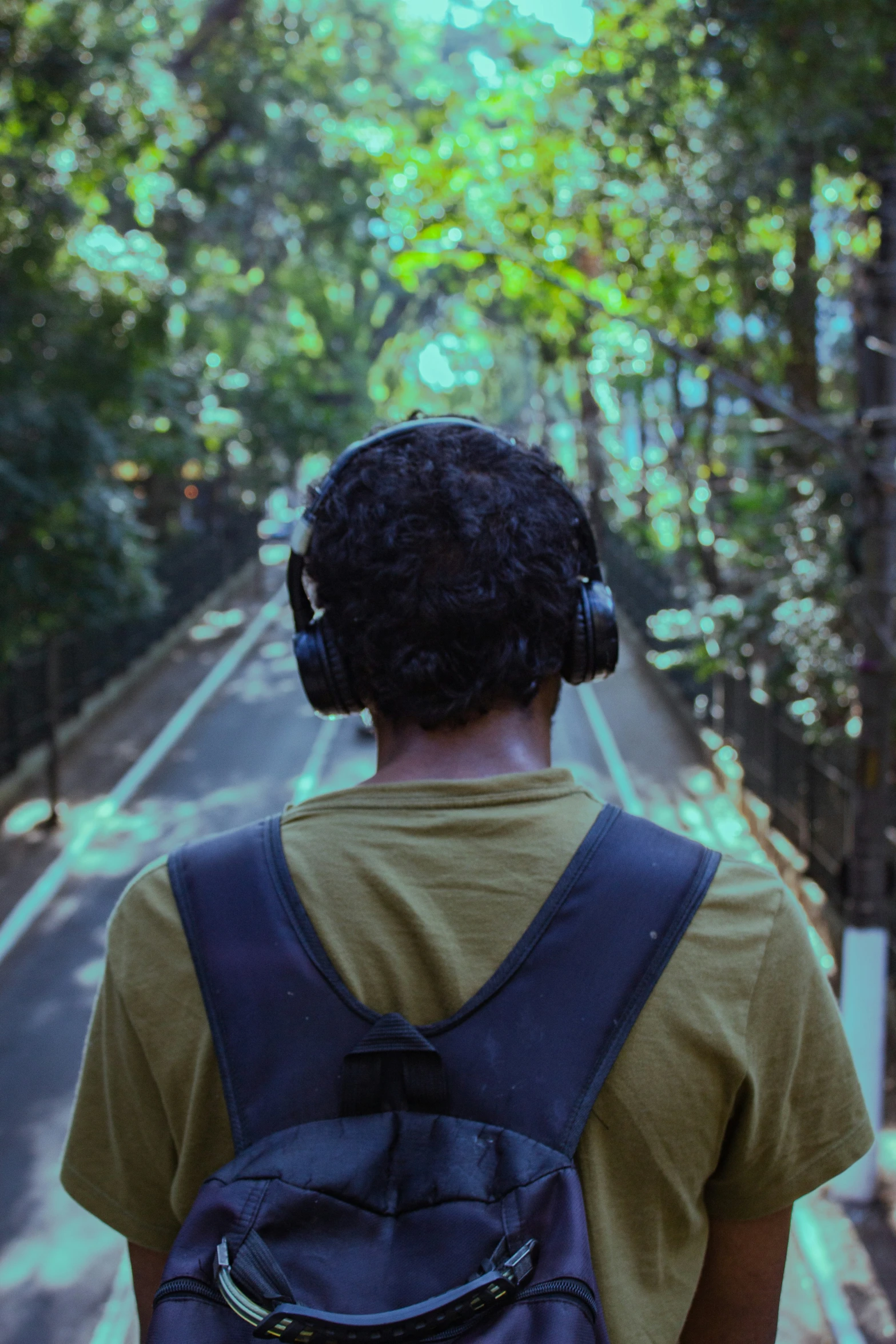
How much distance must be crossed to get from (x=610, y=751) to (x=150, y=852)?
6.64m

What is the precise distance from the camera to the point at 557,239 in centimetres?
1355

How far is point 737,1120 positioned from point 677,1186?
0.33ft

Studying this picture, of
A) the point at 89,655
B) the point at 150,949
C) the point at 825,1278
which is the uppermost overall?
the point at 150,949

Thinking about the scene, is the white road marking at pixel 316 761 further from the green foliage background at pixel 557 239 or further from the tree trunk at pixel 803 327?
the tree trunk at pixel 803 327

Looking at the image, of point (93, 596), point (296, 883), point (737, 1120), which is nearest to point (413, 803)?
point (296, 883)

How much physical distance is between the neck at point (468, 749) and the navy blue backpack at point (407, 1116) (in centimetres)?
17

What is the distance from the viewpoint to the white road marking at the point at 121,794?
11.2 meters

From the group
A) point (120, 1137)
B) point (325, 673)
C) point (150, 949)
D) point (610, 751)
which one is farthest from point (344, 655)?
point (610, 751)

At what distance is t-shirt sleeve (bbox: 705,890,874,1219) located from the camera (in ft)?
4.47

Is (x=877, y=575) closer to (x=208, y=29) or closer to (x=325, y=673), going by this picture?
(x=325, y=673)

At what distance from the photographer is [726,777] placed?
583 inches

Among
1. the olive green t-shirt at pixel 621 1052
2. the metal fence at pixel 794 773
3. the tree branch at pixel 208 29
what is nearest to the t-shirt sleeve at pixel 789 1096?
the olive green t-shirt at pixel 621 1052

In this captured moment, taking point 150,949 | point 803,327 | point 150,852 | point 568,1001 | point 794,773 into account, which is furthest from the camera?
point 150,852

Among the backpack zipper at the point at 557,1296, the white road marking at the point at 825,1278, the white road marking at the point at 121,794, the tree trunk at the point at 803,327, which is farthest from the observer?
the tree trunk at the point at 803,327
